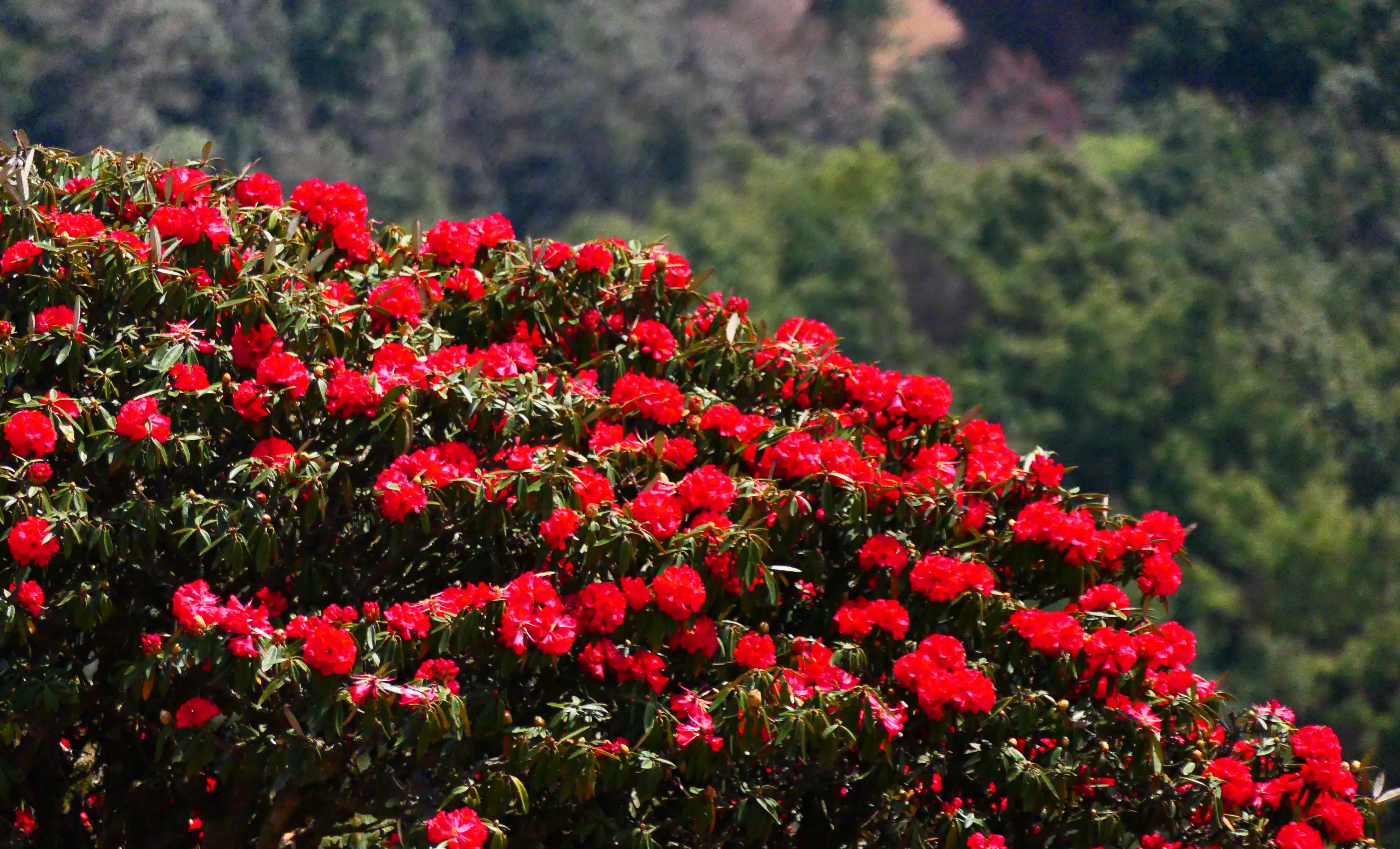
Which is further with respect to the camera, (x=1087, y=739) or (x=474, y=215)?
(x=474, y=215)

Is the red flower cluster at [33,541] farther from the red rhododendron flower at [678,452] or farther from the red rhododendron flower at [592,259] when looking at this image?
the red rhododendron flower at [592,259]

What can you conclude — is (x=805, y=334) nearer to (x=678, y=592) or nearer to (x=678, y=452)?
(x=678, y=452)

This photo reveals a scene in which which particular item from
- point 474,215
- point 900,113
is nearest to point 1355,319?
point 900,113

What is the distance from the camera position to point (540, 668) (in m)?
3.90

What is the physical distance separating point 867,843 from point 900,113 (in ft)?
130

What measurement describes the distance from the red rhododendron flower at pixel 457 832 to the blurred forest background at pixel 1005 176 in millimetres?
20225

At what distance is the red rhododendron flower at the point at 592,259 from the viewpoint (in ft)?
15.8

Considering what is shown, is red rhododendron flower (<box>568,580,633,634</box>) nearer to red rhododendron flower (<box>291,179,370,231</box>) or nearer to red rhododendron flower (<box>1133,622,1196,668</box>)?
red rhododendron flower (<box>1133,622,1196,668</box>)

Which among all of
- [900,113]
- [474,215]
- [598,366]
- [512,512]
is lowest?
[474,215]

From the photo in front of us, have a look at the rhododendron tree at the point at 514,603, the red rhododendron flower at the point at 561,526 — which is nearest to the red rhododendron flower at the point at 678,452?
the rhododendron tree at the point at 514,603

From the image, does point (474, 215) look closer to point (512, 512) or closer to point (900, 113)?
point (900, 113)

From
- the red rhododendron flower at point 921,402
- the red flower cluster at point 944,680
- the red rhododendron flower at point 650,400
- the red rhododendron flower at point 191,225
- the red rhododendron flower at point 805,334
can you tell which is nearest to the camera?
the red flower cluster at point 944,680

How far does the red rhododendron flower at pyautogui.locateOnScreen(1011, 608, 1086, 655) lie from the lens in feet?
13.4

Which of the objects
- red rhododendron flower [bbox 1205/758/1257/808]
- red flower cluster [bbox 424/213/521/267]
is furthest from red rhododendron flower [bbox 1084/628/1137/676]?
red flower cluster [bbox 424/213/521/267]
